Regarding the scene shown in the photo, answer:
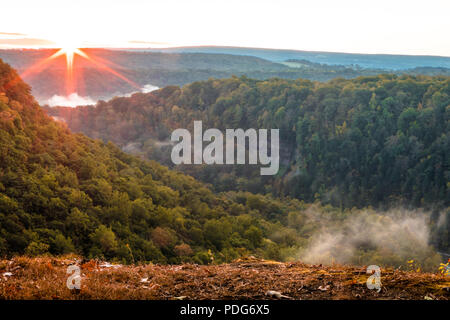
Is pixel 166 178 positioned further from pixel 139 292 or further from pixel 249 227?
pixel 139 292

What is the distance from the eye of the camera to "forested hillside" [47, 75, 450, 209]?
10425 centimetres

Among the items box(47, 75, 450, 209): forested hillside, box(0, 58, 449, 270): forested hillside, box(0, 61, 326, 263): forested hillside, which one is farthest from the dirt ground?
box(47, 75, 450, 209): forested hillside

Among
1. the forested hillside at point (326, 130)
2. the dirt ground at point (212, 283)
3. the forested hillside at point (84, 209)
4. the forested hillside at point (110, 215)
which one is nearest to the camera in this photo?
the dirt ground at point (212, 283)

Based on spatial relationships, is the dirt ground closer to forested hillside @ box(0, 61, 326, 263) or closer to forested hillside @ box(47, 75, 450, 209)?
forested hillside @ box(0, 61, 326, 263)

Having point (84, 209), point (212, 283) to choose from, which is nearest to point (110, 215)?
point (84, 209)

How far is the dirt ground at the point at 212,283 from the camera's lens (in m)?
8.47

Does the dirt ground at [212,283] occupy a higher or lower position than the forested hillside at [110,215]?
higher

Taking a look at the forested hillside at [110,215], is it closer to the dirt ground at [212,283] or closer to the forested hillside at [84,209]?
the forested hillside at [84,209]

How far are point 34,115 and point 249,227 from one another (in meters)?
25.9

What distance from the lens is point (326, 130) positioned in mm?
121062

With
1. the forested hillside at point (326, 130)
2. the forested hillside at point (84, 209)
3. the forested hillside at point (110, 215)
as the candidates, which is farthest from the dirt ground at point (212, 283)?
the forested hillside at point (326, 130)

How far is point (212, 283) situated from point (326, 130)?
116 m

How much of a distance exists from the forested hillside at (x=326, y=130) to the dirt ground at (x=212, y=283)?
96.0 metres
